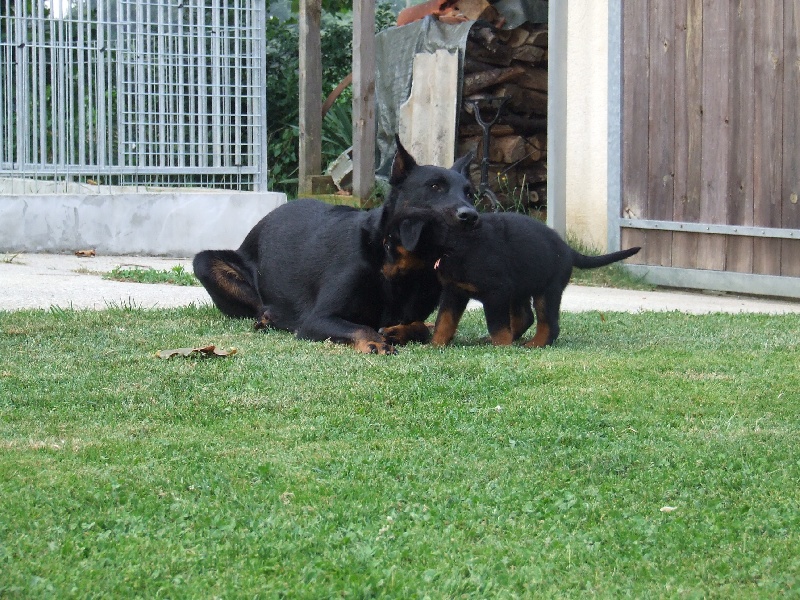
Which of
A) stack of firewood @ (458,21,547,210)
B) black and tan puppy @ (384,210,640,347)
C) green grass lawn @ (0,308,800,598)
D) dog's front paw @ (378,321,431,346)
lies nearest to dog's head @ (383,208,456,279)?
black and tan puppy @ (384,210,640,347)

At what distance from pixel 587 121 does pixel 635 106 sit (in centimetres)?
77

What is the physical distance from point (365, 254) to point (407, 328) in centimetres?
47

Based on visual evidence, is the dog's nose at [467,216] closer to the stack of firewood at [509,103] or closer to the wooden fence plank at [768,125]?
the wooden fence plank at [768,125]

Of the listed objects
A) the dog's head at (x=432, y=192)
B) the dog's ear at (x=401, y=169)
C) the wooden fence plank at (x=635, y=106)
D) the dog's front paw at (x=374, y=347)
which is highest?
the wooden fence plank at (x=635, y=106)

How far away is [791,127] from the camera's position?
8.52m

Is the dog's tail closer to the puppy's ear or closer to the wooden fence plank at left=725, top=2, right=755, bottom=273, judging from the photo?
the puppy's ear

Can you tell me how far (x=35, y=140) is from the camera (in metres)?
10.2

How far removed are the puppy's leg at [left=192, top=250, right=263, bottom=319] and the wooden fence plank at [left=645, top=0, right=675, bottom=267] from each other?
4.24m

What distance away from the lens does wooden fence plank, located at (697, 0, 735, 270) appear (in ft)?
29.4

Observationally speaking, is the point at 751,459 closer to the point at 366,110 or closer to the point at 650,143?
the point at 650,143

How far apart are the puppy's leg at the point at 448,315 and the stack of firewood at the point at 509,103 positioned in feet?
22.2

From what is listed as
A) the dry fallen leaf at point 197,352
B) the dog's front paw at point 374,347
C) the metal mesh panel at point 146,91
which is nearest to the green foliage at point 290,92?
the metal mesh panel at point 146,91

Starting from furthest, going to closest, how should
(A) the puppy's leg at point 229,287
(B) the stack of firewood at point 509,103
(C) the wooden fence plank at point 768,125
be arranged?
(B) the stack of firewood at point 509,103
(C) the wooden fence plank at point 768,125
(A) the puppy's leg at point 229,287

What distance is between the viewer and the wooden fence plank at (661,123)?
9428mm
